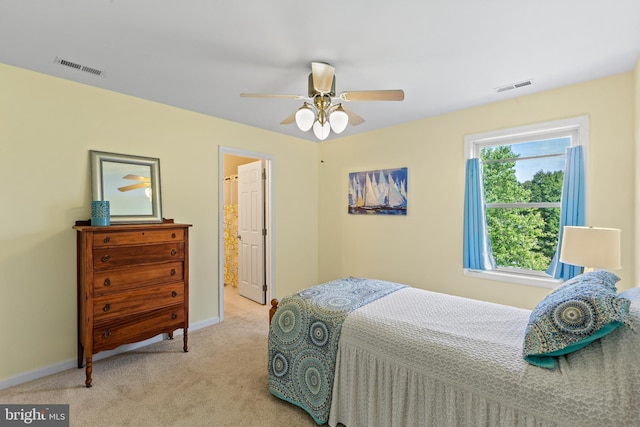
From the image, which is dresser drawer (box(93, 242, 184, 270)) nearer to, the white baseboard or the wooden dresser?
the wooden dresser

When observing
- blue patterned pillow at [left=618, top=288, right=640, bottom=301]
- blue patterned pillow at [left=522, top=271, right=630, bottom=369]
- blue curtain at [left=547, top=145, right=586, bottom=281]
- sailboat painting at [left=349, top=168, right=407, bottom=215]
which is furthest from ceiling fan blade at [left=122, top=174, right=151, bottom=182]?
blue curtain at [left=547, top=145, right=586, bottom=281]

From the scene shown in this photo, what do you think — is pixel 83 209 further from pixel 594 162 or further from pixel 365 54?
pixel 594 162

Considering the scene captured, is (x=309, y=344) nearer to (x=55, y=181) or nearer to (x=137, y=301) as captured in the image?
(x=137, y=301)

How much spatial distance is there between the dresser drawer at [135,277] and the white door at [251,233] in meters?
1.64

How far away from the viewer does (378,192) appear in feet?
13.5

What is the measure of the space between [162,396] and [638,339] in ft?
9.20

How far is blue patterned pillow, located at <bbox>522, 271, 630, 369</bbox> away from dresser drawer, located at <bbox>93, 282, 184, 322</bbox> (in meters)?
2.78

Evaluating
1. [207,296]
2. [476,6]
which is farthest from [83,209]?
[476,6]

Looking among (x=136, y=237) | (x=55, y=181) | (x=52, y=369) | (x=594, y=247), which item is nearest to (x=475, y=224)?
(x=594, y=247)

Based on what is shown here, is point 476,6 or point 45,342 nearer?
point 476,6

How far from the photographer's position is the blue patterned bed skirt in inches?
74.9

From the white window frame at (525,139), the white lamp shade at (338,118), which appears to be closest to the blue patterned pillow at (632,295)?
the white window frame at (525,139)

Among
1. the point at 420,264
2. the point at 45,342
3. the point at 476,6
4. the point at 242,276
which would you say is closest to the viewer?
the point at 476,6

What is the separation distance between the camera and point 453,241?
3.41m
